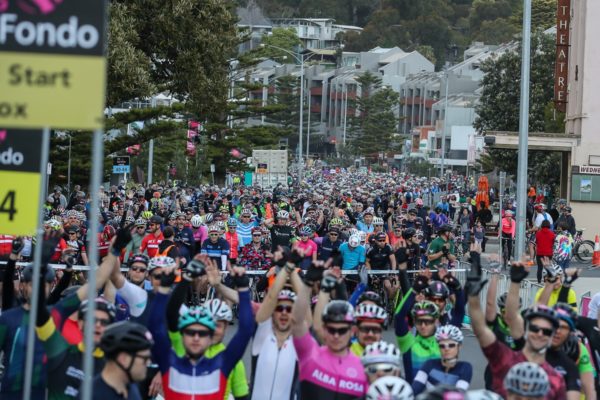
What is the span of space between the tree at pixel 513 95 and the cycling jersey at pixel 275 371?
4931cm

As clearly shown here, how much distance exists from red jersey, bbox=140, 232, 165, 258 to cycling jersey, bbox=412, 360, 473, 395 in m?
10.0

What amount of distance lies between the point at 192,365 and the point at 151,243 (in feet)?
37.5

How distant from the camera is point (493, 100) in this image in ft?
210

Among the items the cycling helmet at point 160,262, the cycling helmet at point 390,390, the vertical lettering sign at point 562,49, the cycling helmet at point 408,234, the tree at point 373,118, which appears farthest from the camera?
the tree at point 373,118

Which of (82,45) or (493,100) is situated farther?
(493,100)

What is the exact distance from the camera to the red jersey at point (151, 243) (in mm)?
20203

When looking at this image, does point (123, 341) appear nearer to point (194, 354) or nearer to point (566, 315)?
point (194, 354)

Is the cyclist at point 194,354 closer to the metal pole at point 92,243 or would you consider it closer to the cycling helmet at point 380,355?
the cycling helmet at point 380,355

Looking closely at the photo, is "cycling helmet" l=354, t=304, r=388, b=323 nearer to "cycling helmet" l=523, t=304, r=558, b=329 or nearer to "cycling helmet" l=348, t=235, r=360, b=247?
"cycling helmet" l=523, t=304, r=558, b=329

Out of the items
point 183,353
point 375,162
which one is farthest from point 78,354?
point 375,162

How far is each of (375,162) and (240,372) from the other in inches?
5095

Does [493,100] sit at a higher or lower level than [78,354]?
higher

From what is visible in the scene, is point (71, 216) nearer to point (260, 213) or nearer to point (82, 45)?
point (260, 213)

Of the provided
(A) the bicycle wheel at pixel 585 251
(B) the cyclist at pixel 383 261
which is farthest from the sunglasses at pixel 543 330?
(A) the bicycle wheel at pixel 585 251
